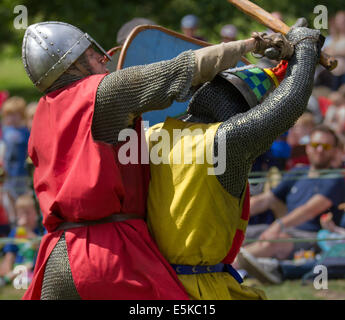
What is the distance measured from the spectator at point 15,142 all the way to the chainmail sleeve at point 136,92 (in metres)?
5.50

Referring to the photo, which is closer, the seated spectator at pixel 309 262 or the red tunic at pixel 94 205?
the red tunic at pixel 94 205

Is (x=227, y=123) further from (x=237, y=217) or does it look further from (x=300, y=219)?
(x=300, y=219)

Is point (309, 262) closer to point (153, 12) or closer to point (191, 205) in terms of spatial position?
point (191, 205)

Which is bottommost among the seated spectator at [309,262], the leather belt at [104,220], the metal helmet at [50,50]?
the seated spectator at [309,262]

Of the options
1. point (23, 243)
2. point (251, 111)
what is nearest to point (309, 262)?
point (23, 243)

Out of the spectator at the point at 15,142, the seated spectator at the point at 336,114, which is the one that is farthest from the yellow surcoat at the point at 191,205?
the spectator at the point at 15,142

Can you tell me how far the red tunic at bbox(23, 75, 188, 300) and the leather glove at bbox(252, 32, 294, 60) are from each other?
583 millimetres

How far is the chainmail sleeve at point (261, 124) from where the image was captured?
2910mm

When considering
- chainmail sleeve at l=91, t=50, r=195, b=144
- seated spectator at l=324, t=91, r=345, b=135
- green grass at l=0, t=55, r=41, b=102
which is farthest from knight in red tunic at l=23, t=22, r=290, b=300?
green grass at l=0, t=55, r=41, b=102

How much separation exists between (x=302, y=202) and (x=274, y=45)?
344cm

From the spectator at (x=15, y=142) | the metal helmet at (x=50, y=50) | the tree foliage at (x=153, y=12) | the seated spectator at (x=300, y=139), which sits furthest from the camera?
the tree foliage at (x=153, y=12)

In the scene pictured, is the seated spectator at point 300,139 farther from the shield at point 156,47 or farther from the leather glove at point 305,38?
the leather glove at point 305,38

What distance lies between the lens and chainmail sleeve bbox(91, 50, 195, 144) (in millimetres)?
2930

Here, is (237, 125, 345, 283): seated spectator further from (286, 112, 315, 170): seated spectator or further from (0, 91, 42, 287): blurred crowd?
(0, 91, 42, 287): blurred crowd
